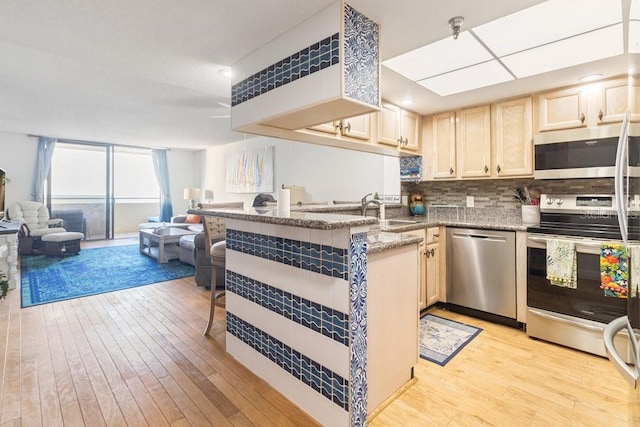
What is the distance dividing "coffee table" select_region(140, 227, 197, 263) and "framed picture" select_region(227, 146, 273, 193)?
189cm

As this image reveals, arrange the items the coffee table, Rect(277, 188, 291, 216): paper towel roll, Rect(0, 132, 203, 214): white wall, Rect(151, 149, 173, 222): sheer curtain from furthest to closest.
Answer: Rect(151, 149, 173, 222): sheer curtain, Rect(0, 132, 203, 214): white wall, the coffee table, Rect(277, 188, 291, 216): paper towel roll

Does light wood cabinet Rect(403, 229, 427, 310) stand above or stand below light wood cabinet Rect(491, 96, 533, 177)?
below

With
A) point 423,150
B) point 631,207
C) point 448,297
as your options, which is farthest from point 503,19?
point 448,297

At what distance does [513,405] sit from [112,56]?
3.45 metres

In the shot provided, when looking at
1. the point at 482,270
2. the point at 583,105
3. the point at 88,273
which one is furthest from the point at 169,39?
the point at 88,273

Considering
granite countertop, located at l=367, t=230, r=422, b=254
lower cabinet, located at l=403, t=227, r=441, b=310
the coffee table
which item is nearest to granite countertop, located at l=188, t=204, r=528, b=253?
granite countertop, located at l=367, t=230, r=422, b=254

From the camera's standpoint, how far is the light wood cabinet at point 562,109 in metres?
2.61

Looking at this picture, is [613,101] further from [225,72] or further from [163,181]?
[163,181]

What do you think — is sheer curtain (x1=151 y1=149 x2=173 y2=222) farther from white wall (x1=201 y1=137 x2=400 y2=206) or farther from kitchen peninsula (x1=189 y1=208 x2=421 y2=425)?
kitchen peninsula (x1=189 y1=208 x2=421 y2=425)

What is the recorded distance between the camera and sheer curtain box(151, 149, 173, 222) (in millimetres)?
8578

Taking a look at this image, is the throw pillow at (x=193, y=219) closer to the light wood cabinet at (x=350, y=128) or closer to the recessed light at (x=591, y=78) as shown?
the light wood cabinet at (x=350, y=128)

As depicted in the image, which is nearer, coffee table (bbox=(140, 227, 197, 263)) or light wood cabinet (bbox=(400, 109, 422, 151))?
light wood cabinet (bbox=(400, 109, 422, 151))

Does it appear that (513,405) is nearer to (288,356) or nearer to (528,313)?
(528,313)

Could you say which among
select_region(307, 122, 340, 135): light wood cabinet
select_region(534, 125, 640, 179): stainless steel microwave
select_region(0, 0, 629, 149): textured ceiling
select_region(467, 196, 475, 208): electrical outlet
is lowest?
select_region(467, 196, 475, 208): electrical outlet
